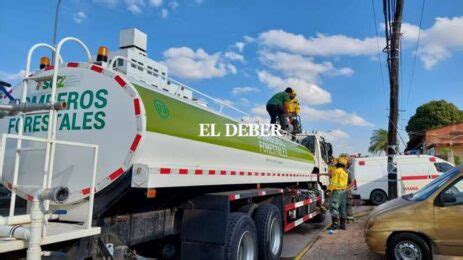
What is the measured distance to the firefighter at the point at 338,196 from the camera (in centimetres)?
1073

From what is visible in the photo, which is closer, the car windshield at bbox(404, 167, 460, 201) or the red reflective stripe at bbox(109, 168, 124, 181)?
the red reflective stripe at bbox(109, 168, 124, 181)

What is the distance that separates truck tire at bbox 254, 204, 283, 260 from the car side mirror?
269cm

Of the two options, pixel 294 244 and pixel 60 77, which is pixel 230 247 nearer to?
pixel 60 77

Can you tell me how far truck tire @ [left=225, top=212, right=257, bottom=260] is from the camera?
4954 mm

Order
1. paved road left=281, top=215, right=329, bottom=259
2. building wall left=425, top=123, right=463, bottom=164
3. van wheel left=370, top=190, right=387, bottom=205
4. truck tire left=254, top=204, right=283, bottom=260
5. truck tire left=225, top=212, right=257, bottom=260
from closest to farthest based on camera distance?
truck tire left=225, top=212, right=257, bottom=260 → truck tire left=254, top=204, right=283, bottom=260 → paved road left=281, top=215, right=329, bottom=259 → van wheel left=370, top=190, right=387, bottom=205 → building wall left=425, top=123, right=463, bottom=164

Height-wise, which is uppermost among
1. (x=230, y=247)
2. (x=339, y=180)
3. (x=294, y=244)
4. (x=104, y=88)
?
(x=104, y=88)

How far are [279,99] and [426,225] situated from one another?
17.3 ft

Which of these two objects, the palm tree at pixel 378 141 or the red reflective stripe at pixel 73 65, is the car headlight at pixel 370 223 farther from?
the palm tree at pixel 378 141

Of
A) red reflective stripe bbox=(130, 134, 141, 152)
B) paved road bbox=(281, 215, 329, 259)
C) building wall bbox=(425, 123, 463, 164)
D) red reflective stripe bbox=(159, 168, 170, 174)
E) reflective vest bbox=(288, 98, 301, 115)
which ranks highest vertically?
building wall bbox=(425, 123, 463, 164)

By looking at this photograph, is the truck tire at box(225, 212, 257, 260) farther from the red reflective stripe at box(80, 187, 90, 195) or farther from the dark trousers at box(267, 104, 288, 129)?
the dark trousers at box(267, 104, 288, 129)

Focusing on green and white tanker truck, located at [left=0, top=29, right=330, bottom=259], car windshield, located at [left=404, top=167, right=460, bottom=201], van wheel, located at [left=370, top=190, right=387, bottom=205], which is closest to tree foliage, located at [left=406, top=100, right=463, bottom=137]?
van wheel, located at [left=370, top=190, right=387, bottom=205]

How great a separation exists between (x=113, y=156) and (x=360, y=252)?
18.9ft

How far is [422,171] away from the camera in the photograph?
17.8 meters

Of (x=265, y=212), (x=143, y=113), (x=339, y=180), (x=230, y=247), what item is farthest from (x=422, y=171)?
(x=143, y=113)
